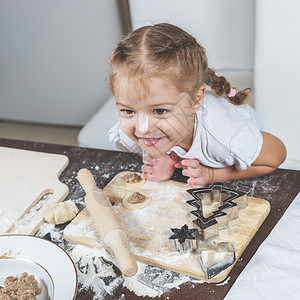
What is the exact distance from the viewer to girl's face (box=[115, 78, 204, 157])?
3.10 feet

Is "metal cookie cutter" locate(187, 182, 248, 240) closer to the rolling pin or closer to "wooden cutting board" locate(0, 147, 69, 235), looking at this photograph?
the rolling pin

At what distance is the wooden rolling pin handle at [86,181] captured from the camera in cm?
103

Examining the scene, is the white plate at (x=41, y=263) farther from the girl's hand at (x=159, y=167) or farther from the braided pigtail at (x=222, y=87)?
the braided pigtail at (x=222, y=87)

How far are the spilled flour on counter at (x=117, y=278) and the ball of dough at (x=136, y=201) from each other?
0.14 meters

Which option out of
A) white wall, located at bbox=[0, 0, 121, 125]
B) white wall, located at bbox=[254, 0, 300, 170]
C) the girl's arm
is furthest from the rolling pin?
white wall, located at bbox=[0, 0, 121, 125]

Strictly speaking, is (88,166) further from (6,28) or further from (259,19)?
(6,28)

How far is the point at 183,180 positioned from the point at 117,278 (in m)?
0.36

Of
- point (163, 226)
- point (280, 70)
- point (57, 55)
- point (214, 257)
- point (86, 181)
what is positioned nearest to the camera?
point (214, 257)

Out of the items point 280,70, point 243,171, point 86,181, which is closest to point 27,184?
point 86,181

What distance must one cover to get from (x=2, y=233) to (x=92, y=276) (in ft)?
0.86

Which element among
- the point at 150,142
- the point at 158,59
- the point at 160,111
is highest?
the point at 158,59

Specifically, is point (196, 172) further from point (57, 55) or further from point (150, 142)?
point (57, 55)

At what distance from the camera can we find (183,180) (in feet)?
3.70

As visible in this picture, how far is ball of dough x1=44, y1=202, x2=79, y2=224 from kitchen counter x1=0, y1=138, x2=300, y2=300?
2cm
